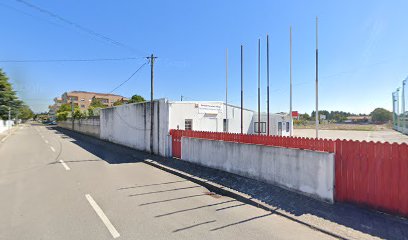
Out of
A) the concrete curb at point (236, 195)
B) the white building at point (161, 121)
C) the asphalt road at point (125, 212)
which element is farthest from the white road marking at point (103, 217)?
the white building at point (161, 121)

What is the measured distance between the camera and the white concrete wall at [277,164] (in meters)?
5.44

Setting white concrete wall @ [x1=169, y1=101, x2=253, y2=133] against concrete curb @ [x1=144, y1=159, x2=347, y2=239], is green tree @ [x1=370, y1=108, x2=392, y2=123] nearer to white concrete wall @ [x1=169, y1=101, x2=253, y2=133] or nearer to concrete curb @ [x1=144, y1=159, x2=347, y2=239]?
white concrete wall @ [x1=169, y1=101, x2=253, y2=133]

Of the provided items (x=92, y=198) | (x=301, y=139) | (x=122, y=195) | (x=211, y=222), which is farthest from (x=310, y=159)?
(x=92, y=198)

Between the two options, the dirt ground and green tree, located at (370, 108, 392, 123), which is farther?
green tree, located at (370, 108, 392, 123)

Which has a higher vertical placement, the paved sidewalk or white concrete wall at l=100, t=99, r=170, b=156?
white concrete wall at l=100, t=99, r=170, b=156

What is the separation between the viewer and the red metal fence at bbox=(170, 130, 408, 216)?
4477 mm

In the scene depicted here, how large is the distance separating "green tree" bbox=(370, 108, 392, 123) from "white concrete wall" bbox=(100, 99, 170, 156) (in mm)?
100793

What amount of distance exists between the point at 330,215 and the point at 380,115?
108965 mm

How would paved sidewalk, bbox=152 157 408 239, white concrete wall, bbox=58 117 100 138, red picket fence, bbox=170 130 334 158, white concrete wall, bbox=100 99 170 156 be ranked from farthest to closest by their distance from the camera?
white concrete wall, bbox=58 117 100 138
white concrete wall, bbox=100 99 170 156
red picket fence, bbox=170 130 334 158
paved sidewalk, bbox=152 157 408 239

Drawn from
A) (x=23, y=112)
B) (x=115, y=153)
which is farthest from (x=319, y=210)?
(x=23, y=112)

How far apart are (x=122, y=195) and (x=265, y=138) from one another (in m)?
4.64

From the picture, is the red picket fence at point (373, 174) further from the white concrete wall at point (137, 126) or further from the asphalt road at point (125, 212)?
the white concrete wall at point (137, 126)

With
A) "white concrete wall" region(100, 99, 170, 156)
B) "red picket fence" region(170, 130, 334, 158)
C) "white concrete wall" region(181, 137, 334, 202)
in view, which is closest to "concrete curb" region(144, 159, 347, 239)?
"white concrete wall" region(181, 137, 334, 202)

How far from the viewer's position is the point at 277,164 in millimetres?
6609
